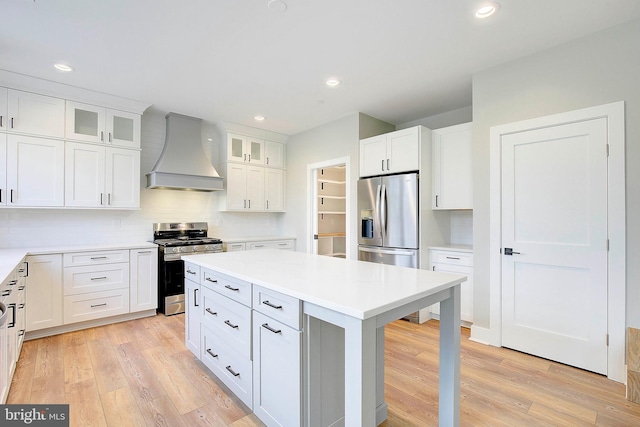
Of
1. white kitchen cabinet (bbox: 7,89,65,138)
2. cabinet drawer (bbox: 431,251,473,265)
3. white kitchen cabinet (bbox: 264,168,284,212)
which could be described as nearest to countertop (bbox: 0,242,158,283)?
white kitchen cabinet (bbox: 7,89,65,138)

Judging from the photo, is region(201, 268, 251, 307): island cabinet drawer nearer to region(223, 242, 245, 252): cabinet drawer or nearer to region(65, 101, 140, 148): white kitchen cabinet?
region(223, 242, 245, 252): cabinet drawer

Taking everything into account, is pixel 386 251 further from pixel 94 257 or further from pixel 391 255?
pixel 94 257

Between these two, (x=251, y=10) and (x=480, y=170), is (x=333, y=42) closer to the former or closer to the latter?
(x=251, y=10)

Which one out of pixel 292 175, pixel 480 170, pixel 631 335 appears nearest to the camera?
pixel 631 335

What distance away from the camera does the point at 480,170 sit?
3.03 metres

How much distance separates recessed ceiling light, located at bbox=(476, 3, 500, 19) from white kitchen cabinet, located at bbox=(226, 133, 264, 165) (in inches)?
144

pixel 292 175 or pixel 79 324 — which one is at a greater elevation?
pixel 292 175

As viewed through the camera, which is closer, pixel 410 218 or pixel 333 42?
pixel 333 42

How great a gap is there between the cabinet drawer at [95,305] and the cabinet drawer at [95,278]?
60 mm

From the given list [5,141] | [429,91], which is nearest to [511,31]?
[429,91]

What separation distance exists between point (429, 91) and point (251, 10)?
87.0 inches

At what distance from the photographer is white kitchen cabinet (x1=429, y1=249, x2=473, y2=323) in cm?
333

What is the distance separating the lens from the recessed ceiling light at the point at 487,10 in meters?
2.05

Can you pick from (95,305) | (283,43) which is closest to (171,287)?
(95,305)
